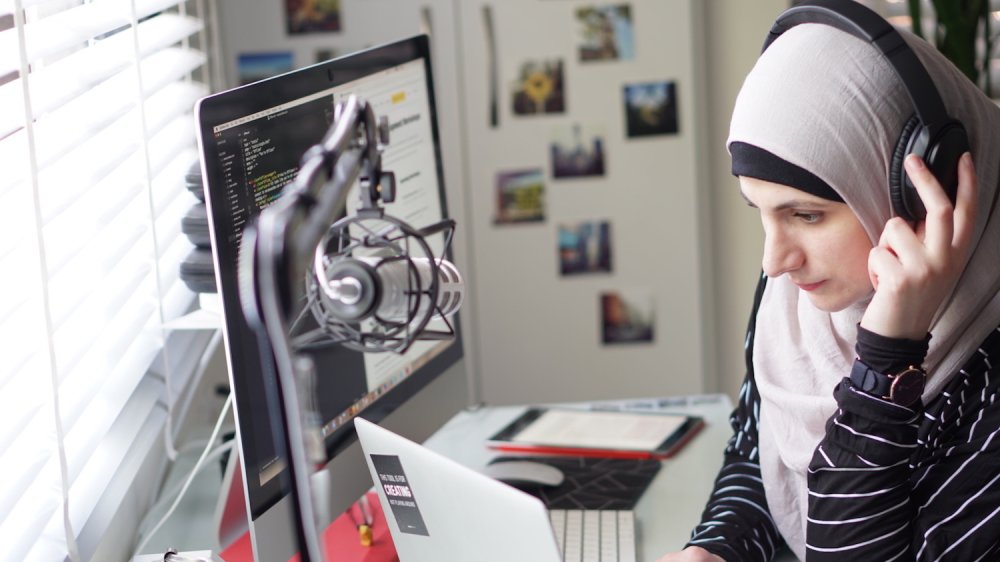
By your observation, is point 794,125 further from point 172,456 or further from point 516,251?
point 516,251

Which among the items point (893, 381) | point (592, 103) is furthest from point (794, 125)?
point (592, 103)

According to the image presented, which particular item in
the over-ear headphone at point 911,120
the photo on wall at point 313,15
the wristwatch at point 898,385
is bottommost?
the wristwatch at point 898,385

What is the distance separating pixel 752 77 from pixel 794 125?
3.5 inches

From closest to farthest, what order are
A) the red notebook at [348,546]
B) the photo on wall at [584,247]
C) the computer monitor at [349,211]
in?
the computer monitor at [349,211] → the red notebook at [348,546] → the photo on wall at [584,247]

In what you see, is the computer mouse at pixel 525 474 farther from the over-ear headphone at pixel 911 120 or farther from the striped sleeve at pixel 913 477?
the over-ear headphone at pixel 911 120

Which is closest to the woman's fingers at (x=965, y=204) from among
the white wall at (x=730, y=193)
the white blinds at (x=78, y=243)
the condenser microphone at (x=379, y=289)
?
the condenser microphone at (x=379, y=289)

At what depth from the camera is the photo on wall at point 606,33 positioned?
2676 millimetres

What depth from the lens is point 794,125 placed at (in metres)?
1.00

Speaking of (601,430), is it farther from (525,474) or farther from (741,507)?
(741,507)

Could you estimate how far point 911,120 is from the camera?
988mm

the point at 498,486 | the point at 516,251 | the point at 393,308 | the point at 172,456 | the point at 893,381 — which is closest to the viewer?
the point at 393,308

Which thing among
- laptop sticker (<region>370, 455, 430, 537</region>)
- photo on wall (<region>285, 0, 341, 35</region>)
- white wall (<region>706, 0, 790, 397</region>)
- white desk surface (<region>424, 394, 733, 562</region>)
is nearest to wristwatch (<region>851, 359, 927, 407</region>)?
white desk surface (<region>424, 394, 733, 562</region>)

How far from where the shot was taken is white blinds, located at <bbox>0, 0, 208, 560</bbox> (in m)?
0.95

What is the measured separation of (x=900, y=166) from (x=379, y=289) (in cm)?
56
